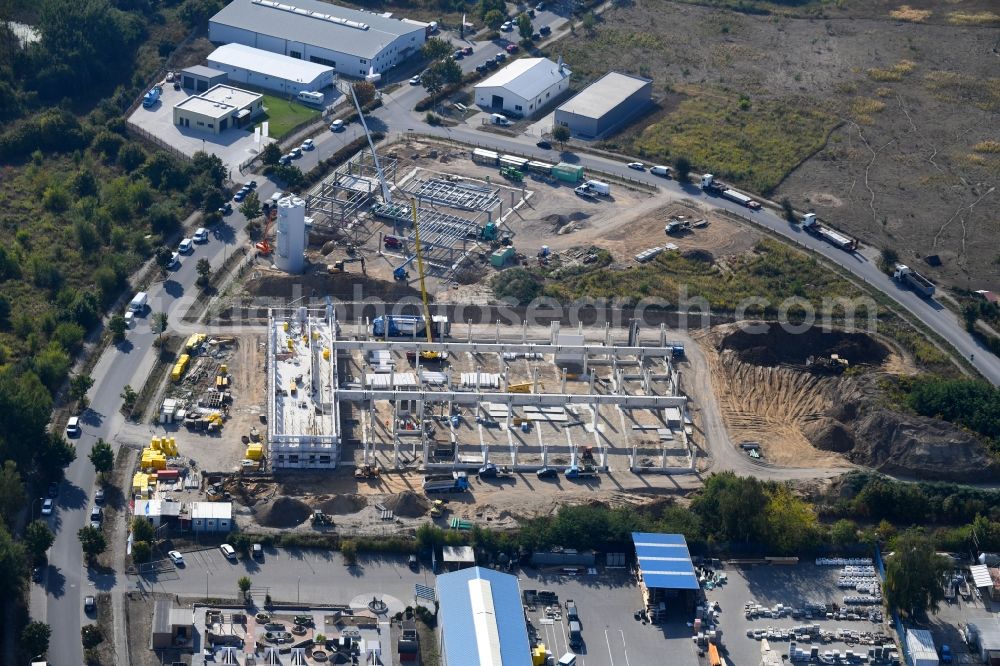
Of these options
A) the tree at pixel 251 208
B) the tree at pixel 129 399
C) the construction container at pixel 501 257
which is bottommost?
the tree at pixel 129 399

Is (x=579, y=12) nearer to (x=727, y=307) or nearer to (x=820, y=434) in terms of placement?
(x=727, y=307)

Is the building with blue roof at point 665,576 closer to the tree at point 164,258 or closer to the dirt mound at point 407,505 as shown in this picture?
Result: the dirt mound at point 407,505

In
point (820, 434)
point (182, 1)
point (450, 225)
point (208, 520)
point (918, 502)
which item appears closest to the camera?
point (208, 520)

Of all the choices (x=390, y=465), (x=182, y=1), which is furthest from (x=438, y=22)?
(x=390, y=465)

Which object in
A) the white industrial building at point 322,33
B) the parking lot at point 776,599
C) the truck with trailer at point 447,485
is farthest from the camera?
the white industrial building at point 322,33

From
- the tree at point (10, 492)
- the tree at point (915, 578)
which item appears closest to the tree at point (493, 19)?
the tree at point (10, 492)

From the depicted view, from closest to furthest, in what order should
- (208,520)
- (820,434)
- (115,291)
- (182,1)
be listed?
(208,520), (820,434), (115,291), (182,1)
